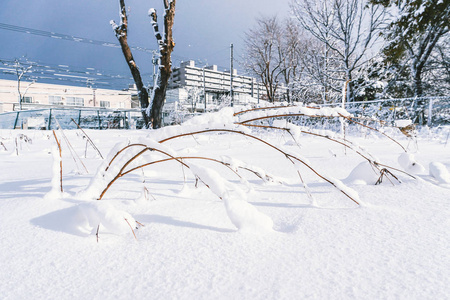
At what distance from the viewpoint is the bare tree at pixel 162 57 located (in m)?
6.37

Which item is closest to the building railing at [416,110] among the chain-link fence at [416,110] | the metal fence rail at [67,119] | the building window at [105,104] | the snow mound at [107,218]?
the chain-link fence at [416,110]

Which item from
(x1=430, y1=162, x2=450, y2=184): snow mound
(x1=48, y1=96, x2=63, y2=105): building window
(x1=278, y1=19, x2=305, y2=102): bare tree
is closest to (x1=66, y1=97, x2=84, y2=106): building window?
(x1=48, y1=96, x2=63, y2=105): building window

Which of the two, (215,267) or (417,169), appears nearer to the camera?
(215,267)

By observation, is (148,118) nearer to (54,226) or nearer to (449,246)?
(54,226)

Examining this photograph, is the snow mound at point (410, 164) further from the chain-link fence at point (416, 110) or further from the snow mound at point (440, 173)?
the chain-link fence at point (416, 110)

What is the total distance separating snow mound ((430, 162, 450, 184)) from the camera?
0.91m

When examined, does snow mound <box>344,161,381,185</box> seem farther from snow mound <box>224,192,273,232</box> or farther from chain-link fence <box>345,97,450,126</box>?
chain-link fence <box>345,97,450,126</box>

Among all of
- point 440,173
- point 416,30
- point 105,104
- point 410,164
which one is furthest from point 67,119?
point 105,104

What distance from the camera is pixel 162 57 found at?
6.57 m

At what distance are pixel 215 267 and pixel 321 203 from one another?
0.49 m

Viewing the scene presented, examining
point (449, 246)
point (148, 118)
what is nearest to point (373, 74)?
point (148, 118)

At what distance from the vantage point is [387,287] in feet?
1.20

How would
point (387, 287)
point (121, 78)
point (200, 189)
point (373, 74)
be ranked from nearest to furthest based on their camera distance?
point (387, 287), point (200, 189), point (373, 74), point (121, 78)

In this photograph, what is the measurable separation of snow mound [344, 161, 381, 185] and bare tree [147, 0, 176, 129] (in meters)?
6.35
